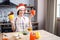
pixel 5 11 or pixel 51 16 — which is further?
pixel 5 11

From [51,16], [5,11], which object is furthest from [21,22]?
[5,11]

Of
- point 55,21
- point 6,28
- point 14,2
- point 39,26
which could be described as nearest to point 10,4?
point 14,2

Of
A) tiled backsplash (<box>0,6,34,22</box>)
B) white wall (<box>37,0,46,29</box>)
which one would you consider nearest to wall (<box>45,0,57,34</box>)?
white wall (<box>37,0,46,29</box>)

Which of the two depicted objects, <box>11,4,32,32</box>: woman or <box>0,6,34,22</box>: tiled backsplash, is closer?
<box>11,4,32,32</box>: woman

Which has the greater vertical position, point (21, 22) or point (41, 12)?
point (41, 12)

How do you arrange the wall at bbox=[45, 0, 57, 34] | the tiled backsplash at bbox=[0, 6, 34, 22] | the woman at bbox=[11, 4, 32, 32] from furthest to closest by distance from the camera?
the tiled backsplash at bbox=[0, 6, 34, 22] < the wall at bbox=[45, 0, 57, 34] < the woman at bbox=[11, 4, 32, 32]

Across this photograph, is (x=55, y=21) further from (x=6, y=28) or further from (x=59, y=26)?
(x=6, y=28)

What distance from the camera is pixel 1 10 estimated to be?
476 centimetres

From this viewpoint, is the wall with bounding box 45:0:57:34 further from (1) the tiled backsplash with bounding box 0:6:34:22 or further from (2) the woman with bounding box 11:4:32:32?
(2) the woman with bounding box 11:4:32:32

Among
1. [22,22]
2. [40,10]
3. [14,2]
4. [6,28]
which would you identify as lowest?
[6,28]

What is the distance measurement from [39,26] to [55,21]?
0.69 m

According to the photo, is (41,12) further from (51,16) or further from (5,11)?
(5,11)

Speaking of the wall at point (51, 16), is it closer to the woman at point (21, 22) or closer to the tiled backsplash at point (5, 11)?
the tiled backsplash at point (5, 11)

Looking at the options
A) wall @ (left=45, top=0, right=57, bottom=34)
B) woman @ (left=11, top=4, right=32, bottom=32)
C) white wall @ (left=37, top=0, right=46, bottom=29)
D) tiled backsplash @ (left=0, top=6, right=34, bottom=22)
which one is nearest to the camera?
woman @ (left=11, top=4, right=32, bottom=32)
